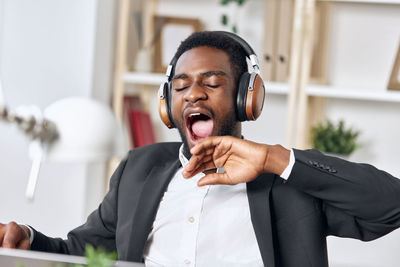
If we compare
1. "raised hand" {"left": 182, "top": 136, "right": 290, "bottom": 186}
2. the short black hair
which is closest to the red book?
the short black hair

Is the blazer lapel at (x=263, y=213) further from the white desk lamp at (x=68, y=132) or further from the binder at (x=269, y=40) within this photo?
the binder at (x=269, y=40)

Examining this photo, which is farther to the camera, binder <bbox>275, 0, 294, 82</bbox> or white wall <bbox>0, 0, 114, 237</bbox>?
binder <bbox>275, 0, 294, 82</bbox>

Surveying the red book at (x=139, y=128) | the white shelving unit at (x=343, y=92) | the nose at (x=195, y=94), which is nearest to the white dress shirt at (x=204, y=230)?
the nose at (x=195, y=94)

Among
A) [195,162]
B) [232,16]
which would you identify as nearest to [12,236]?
[195,162]

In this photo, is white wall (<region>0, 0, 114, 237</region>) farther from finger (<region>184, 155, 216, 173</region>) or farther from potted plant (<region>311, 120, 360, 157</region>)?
finger (<region>184, 155, 216, 173</region>)

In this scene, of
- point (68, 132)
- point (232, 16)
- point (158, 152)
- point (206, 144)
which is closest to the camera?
point (68, 132)

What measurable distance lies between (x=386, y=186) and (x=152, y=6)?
204 cm

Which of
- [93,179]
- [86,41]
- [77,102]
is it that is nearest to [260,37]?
[86,41]

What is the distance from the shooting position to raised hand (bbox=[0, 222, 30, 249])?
1364mm

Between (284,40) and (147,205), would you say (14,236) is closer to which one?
(147,205)

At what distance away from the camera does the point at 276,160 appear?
4.48 feet

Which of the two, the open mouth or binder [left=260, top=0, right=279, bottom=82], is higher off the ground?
binder [left=260, top=0, right=279, bottom=82]

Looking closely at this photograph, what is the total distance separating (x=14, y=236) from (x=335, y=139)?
178cm

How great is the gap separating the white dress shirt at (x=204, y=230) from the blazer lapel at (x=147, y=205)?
0.03 meters
